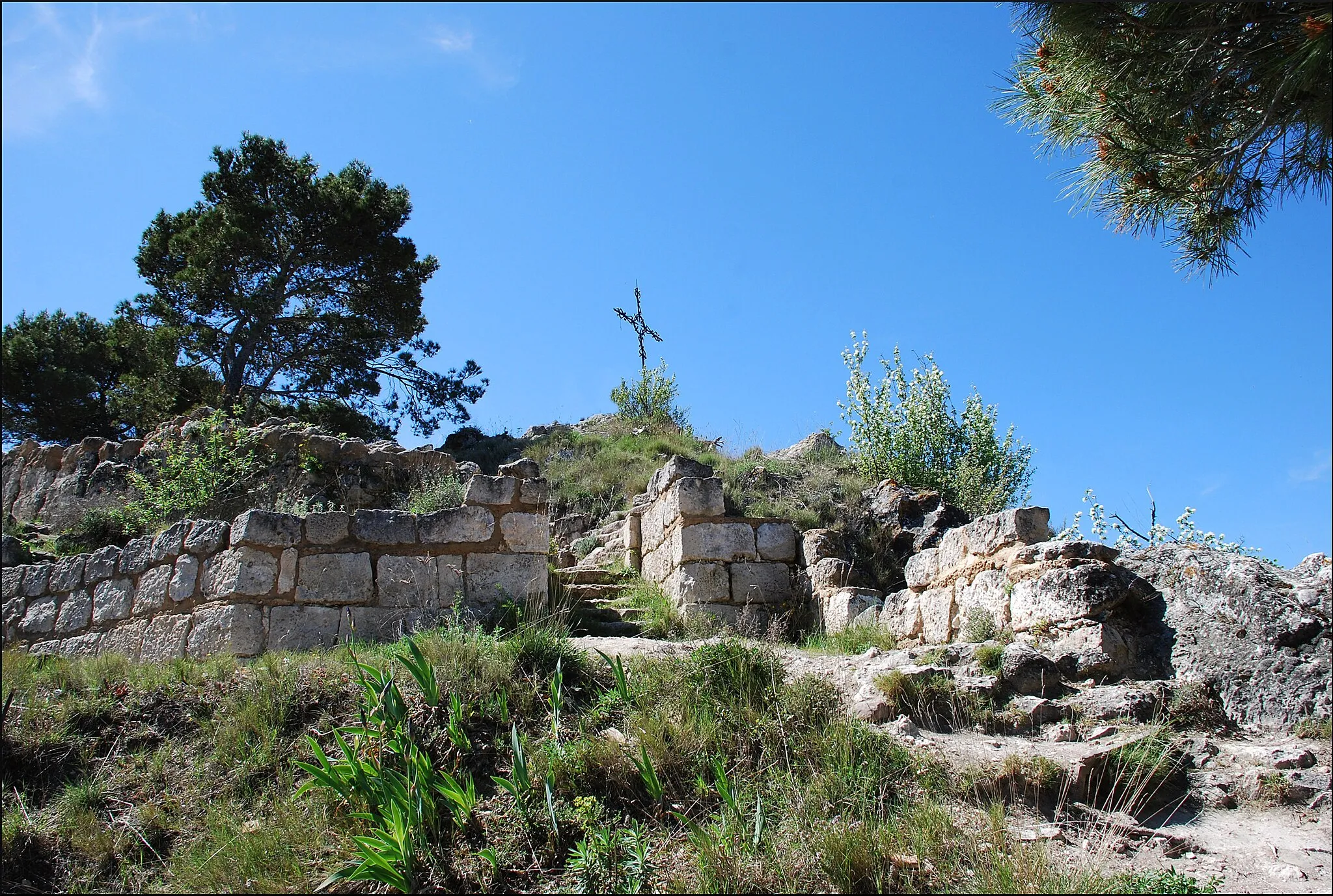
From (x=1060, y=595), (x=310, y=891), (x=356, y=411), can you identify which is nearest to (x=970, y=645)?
(x=1060, y=595)

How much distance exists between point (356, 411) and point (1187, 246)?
51.7ft

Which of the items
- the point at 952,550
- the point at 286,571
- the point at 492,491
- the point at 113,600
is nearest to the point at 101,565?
the point at 113,600

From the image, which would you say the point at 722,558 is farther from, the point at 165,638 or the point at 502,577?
the point at 165,638

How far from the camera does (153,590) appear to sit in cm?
819

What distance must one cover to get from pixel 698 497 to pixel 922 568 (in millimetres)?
2279

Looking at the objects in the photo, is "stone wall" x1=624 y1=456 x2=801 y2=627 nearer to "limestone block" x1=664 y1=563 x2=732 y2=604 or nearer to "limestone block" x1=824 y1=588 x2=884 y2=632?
"limestone block" x1=664 y1=563 x2=732 y2=604

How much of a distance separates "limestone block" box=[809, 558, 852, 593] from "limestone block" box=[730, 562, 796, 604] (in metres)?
0.40

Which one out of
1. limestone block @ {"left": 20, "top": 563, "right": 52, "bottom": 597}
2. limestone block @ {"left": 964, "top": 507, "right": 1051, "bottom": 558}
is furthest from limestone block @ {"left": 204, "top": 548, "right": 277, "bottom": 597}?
limestone block @ {"left": 964, "top": 507, "right": 1051, "bottom": 558}

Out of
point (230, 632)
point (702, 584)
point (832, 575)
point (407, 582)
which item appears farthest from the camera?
point (702, 584)

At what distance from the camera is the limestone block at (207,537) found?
7.89m

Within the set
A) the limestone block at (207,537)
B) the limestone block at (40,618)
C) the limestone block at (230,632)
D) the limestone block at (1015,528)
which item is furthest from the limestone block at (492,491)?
the limestone block at (40,618)

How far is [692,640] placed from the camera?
707cm

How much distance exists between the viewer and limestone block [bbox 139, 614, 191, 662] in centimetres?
768

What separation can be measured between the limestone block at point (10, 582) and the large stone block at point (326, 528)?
163 inches
